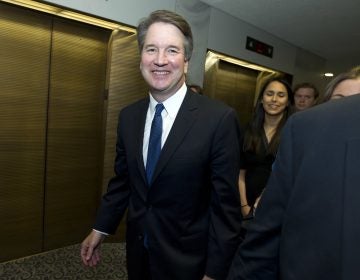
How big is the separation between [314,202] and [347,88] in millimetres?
1394

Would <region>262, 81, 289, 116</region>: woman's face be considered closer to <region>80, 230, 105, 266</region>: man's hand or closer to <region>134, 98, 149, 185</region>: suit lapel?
<region>134, 98, 149, 185</region>: suit lapel

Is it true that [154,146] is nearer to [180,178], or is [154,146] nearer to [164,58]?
[180,178]

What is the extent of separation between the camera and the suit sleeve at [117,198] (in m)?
1.52

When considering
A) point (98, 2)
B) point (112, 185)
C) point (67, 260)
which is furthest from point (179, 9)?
point (67, 260)

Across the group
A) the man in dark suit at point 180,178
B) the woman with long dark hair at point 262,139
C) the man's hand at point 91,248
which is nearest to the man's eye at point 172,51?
the man in dark suit at point 180,178

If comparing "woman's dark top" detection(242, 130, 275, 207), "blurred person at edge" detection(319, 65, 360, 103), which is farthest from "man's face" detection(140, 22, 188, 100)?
"woman's dark top" detection(242, 130, 275, 207)

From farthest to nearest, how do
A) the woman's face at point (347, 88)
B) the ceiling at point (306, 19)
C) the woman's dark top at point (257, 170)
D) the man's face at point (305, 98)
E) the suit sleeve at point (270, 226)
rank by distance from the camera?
the ceiling at point (306, 19) < the man's face at point (305, 98) < the woman's dark top at point (257, 170) < the woman's face at point (347, 88) < the suit sleeve at point (270, 226)

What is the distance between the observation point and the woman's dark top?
230 cm

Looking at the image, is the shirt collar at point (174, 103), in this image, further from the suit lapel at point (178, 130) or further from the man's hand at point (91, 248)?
the man's hand at point (91, 248)

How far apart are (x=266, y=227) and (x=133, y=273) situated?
915 millimetres

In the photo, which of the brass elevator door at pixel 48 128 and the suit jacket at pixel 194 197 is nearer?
the suit jacket at pixel 194 197

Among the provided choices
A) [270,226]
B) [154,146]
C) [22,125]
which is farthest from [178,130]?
[22,125]

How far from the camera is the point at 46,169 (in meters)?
3.01

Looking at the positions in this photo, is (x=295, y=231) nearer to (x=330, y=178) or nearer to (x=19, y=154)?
(x=330, y=178)
